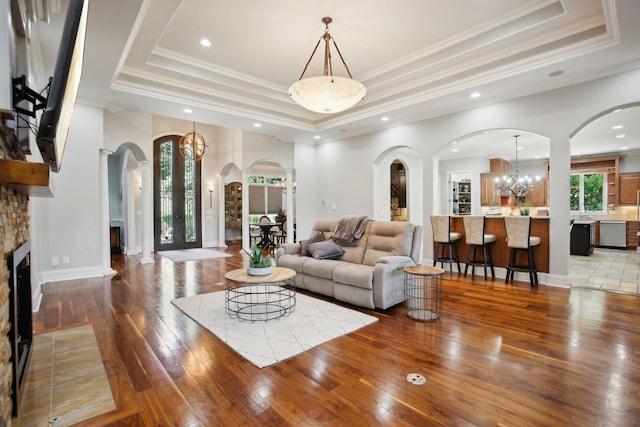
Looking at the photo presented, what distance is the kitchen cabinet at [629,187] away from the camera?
29.8 ft

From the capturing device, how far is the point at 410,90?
5.51 meters

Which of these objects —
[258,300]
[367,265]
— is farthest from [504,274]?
[258,300]

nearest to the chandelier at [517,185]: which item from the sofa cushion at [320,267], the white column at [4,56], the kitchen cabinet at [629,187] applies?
the kitchen cabinet at [629,187]

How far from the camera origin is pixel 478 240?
5.36 metres

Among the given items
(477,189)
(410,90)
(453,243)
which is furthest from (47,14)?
(477,189)

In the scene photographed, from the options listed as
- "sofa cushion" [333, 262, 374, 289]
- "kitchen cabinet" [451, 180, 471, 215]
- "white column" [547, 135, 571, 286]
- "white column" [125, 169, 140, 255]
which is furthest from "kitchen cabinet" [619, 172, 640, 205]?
"white column" [125, 169, 140, 255]

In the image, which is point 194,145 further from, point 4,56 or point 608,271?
point 608,271

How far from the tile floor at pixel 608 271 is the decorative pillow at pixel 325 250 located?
11.8 feet

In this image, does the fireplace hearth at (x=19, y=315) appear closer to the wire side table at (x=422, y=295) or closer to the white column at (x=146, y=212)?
the wire side table at (x=422, y=295)

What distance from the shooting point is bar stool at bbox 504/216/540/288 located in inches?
189

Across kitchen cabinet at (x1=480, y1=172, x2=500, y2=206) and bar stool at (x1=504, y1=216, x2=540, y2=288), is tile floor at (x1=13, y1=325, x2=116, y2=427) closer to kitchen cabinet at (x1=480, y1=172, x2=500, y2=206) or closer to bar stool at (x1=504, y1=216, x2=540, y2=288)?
bar stool at (x1=504, y1=216, x2=540, y2=288)

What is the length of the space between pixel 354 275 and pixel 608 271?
5.38m

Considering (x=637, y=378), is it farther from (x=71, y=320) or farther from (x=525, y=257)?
(x=71, y=320)

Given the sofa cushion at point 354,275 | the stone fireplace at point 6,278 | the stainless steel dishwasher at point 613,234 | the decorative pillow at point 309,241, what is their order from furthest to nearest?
the stainless steel dishwasher at point 613,234 < the decorative pillow at point 309,241 < the sofa cushion at point 354,275 < the stone fireplace at point 6,278
